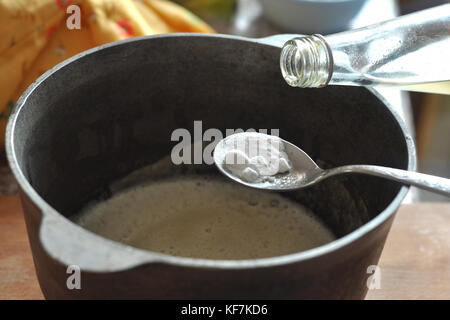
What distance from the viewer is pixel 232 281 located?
33 cm

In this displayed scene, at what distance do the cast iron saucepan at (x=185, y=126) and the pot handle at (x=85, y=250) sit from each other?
0.01 metres

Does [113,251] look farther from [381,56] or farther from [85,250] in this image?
[381,56]

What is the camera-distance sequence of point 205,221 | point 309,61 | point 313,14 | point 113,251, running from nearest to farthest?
point 113,251 < point 309,61 < point 205,221 < point 313,14

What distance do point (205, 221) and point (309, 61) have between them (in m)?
0.18

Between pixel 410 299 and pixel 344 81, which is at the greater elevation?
pixel 344 81

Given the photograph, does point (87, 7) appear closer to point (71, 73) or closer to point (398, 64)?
point (71, 73)

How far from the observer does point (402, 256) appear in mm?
553

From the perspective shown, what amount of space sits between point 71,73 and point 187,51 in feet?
0.33

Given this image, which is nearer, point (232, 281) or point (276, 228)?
point (232, 281)

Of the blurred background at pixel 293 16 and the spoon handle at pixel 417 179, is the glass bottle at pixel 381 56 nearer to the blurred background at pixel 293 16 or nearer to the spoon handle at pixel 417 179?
the spoon handle at pixel 417 179

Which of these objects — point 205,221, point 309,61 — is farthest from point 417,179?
point 205,221

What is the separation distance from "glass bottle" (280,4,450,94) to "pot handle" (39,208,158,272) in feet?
0.70

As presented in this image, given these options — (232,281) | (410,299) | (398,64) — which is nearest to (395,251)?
(410,299)

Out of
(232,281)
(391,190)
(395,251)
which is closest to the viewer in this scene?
(232,281)
